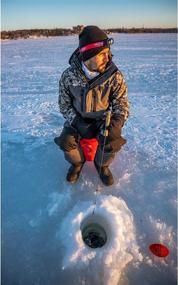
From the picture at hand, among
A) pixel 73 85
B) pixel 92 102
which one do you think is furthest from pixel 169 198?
pixel 73 85

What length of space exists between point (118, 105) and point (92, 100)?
0.25 meters

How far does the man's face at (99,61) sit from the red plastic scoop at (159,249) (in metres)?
1.49

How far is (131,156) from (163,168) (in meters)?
0.39

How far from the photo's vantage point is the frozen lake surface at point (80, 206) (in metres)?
2.02

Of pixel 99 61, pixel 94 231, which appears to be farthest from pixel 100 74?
pixel 94 231

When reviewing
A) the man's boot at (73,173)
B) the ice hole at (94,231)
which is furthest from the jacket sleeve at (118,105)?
the ice hole at (94,231)

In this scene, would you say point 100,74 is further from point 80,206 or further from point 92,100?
point 80,206

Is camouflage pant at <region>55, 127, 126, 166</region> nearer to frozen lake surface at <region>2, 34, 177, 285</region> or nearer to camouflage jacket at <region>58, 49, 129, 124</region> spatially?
camouflage jacket at <region>58, 49, 129, 124</region>

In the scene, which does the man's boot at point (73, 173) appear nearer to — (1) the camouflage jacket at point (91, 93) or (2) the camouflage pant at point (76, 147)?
(2) the camouflage pant at point (76, 147)

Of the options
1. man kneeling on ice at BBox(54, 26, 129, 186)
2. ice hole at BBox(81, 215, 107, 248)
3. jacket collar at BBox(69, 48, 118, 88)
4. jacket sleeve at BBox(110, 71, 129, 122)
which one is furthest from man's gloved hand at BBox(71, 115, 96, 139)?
ice hole at BBox(81, 215, 107, 248)

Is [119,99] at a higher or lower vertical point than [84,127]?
higher

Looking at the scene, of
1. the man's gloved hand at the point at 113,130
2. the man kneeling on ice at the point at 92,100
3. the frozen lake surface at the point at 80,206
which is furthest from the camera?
the man's gloved hand at the point at 113,130

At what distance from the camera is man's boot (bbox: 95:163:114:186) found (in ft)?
9.04

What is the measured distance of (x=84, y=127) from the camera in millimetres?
2691
